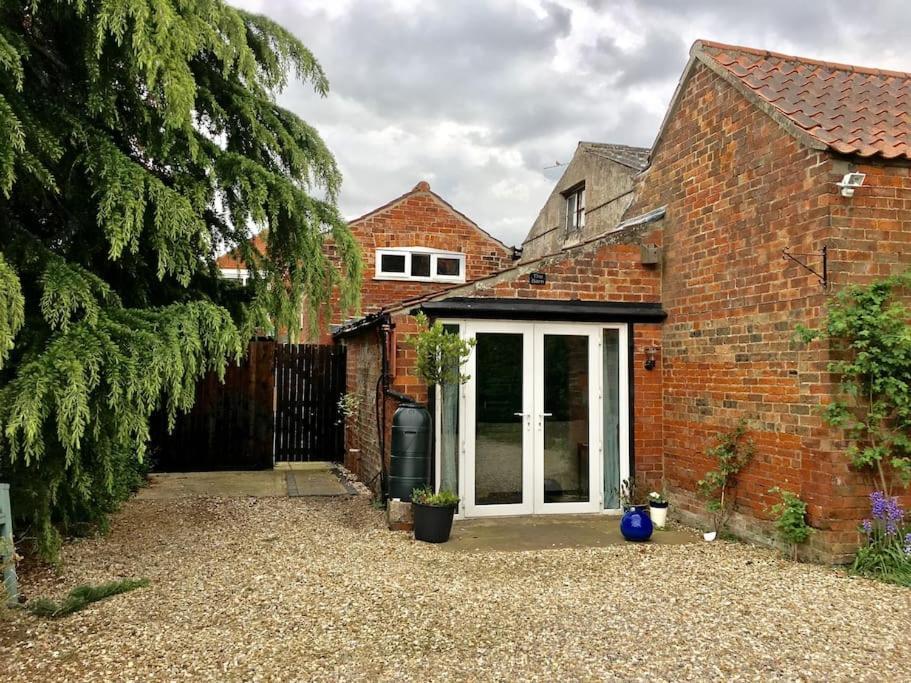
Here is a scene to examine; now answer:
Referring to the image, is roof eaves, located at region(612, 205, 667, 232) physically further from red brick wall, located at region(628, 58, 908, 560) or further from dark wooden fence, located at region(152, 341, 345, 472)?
dark wooden fence, located at region(152, 341, 345, 472)

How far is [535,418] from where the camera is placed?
7.61 meters

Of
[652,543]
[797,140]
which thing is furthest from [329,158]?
[652,543]

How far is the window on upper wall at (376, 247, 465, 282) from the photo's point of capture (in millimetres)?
14766

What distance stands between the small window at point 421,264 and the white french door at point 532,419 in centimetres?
771

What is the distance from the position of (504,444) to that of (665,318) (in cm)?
248

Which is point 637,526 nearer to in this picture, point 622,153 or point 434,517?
point 434,517

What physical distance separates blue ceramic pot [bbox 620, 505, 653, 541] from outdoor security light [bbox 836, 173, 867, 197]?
351 cm

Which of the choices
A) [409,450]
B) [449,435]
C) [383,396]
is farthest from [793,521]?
[383,396]

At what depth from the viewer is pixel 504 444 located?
754cm

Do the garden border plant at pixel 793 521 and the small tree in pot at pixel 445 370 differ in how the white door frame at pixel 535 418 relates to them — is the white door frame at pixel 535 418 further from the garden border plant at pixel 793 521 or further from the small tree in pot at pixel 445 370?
the garden border plant at pixel 793 521

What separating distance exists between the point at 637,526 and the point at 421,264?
9650 mm

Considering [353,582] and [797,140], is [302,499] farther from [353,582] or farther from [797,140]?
[797,140]

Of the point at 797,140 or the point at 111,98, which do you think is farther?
the point at 797,140

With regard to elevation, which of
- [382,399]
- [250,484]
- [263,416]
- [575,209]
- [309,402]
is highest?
[575,209]
